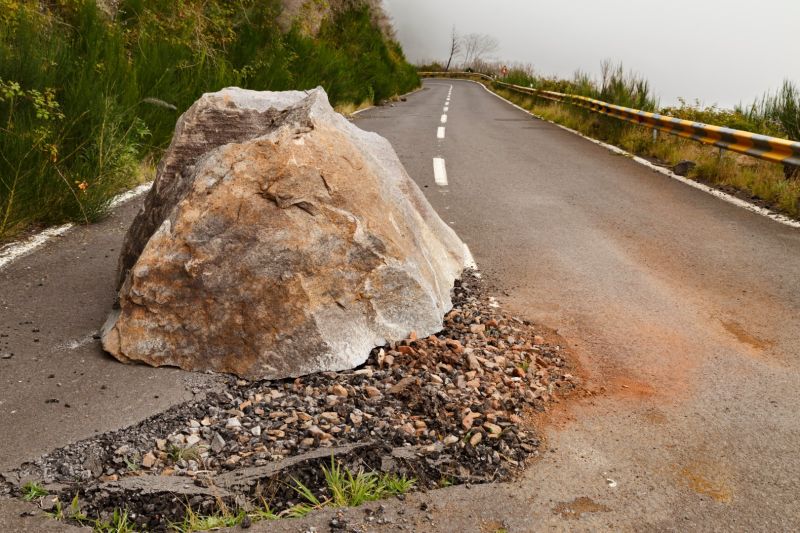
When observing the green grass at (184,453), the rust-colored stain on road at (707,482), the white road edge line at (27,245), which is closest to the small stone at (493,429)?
the rust-colored stain on road at (707,482)

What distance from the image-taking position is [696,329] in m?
4.65

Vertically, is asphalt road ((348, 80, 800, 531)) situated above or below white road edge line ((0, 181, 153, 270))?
below

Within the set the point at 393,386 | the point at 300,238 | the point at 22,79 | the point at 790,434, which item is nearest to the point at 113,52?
the point at 22,79

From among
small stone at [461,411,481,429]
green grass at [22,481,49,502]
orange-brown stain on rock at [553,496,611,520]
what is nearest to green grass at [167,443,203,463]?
green grass at [22,481,49,502]

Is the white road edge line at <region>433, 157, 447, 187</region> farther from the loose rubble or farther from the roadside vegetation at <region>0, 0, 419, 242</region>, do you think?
the loose rubble

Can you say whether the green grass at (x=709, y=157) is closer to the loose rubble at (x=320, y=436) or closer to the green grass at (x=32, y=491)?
the loose rubble at (x=320, y=436)

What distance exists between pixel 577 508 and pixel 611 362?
1497mm

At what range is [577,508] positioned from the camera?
2766 millimetres

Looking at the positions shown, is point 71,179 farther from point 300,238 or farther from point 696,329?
point 696,329

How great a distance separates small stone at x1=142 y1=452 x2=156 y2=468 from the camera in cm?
297

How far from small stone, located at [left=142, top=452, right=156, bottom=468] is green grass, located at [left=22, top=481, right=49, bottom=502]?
364 mm

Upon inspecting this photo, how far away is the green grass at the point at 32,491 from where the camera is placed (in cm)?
271

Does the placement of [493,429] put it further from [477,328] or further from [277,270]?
[277,270]

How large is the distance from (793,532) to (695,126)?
9209 millimetres
